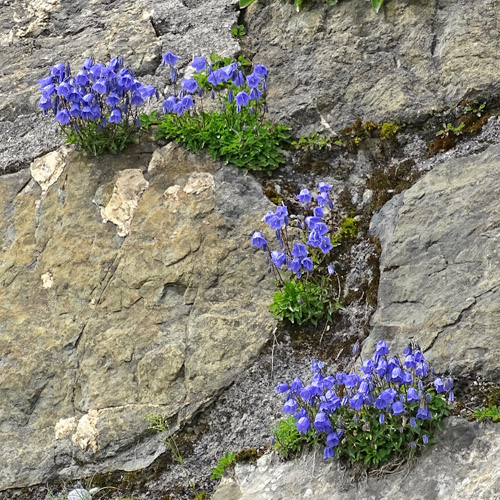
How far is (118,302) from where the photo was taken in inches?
205

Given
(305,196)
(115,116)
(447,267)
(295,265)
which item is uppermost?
(115,116)

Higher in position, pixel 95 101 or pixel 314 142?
pixel 95 101

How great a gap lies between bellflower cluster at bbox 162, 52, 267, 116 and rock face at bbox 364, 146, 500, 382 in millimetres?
1373

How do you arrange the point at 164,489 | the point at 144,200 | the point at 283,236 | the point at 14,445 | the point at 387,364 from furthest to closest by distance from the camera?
the point at 144,200 → the point at 283,236 → the point at 14,445 → the point at 164,489 → the point at 387,364

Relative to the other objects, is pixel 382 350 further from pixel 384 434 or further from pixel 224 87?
pixel 224 87

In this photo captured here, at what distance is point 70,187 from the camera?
570 cm

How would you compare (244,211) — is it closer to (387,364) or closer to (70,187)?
(70,187)

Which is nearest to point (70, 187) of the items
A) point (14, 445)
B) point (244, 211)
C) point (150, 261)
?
point (150, 261)

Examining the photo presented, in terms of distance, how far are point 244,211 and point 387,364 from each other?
191 cm

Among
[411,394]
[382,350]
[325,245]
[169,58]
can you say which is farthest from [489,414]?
[169,58]

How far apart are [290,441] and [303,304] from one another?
0.99 m

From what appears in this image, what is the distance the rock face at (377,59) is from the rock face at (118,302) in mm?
961

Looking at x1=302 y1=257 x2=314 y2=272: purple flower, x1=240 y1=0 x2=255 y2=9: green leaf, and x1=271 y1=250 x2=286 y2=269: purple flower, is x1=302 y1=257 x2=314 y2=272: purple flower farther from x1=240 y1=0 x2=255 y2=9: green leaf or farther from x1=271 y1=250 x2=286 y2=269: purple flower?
x1=240 y1=0 x2=255 y2=9: green leaf

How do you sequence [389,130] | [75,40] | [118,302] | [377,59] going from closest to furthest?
[118,302], [389,130], [377,59], [75,40]
